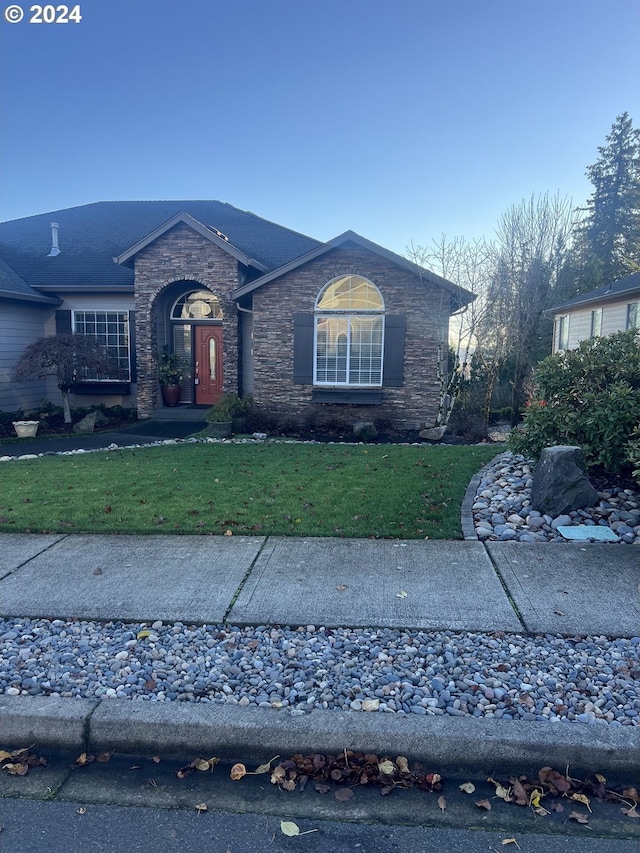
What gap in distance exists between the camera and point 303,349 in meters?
15.1

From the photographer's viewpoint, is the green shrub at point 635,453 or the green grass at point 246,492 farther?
the green grass at point 246,492

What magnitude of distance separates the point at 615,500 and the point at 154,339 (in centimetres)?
1242

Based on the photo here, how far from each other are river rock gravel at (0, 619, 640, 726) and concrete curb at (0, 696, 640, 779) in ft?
0.38

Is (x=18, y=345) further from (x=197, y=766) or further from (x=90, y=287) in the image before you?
(x=197, y=766)

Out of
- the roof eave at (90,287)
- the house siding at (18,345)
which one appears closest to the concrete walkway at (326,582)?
the house siding at (18,345)

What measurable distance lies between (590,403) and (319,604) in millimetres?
4414

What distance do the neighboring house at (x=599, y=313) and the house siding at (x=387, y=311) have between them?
4.03 m

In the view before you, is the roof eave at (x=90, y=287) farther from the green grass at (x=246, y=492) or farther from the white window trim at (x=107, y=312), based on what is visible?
the green grass at (x=246, y=492)

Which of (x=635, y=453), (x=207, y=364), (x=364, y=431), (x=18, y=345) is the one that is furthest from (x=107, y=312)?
(x=635, y=453)

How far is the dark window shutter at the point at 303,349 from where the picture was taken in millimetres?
14992

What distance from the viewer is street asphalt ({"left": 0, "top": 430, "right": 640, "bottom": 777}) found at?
3.11 meters

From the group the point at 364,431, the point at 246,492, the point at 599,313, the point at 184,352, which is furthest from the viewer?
the point at 599,313

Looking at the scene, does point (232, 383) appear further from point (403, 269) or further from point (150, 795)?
point (150, 795)

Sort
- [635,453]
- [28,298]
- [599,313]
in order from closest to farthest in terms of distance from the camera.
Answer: [635,453] → [28,298] → [599,313]
